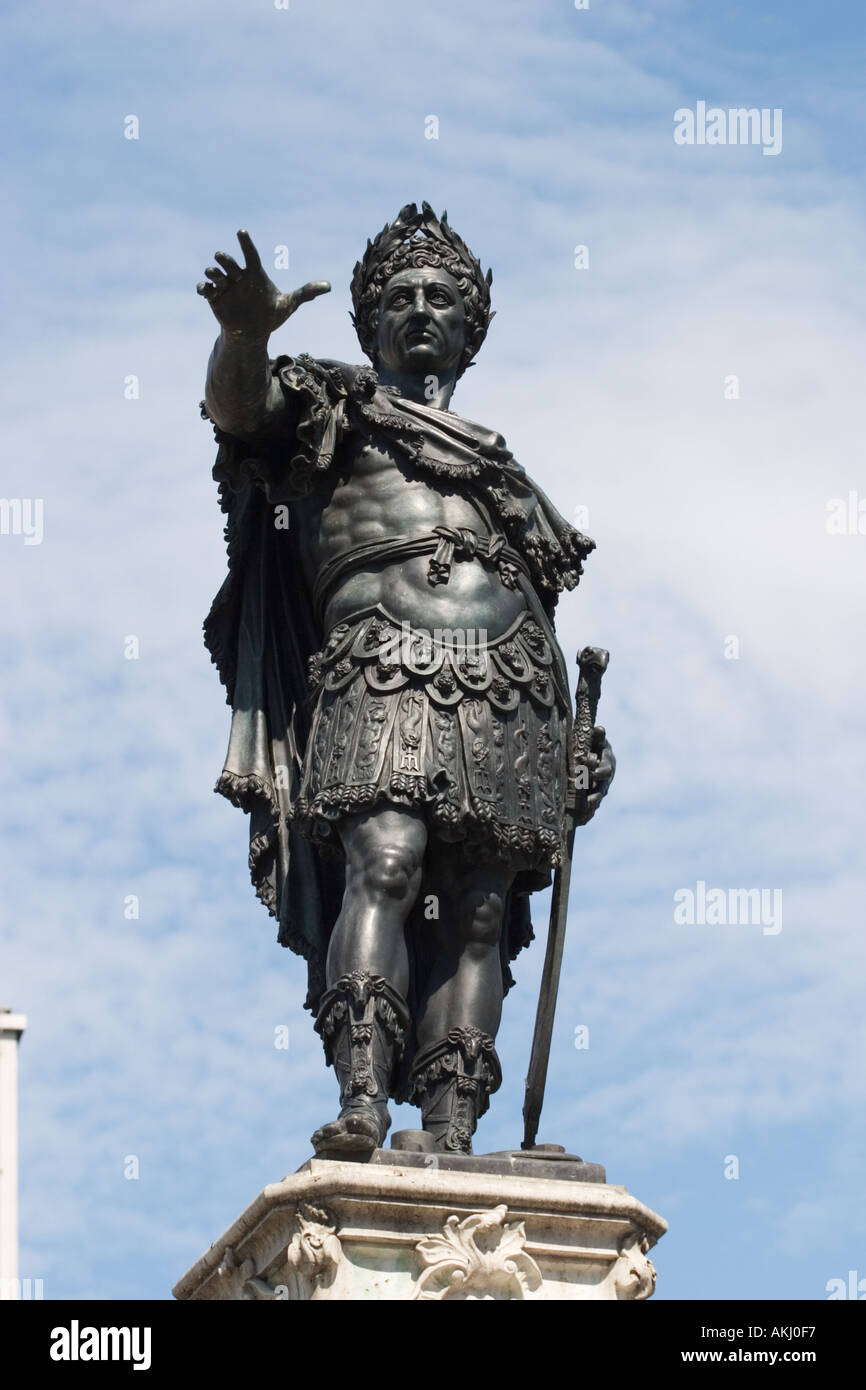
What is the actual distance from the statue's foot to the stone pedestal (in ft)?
0.21

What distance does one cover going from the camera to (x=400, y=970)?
14781 mm

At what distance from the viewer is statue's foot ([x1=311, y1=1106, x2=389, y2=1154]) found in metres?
14.0

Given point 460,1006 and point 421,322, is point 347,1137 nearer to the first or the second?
point 460,1006

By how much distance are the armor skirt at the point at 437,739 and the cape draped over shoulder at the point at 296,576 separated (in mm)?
317

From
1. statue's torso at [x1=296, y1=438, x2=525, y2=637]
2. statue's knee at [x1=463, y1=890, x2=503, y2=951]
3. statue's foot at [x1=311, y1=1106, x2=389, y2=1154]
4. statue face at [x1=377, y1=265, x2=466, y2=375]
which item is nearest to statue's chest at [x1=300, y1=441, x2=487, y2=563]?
statue's torso at [x1=296, y1=438, x2=525, y2=637]

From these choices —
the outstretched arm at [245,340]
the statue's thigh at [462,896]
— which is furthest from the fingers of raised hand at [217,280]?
the statue's thigh at [462,896]

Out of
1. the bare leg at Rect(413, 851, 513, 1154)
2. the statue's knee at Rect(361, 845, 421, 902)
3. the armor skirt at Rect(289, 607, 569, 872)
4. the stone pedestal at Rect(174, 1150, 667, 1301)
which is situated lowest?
the stone pedestal at Rect(174, 1150, 667, 1301)

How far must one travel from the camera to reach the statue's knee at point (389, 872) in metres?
14.8

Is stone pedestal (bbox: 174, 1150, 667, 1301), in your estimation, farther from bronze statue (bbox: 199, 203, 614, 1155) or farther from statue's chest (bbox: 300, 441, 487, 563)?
statue's chest (bbox: 300, 441, 487, 563)

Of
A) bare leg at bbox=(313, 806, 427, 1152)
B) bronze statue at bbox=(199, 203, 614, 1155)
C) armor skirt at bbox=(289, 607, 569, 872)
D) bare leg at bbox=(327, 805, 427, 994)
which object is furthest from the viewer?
armor skirt at bbox=(289, 607, 569, 872)

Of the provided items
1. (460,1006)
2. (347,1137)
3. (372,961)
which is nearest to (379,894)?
(372,961)

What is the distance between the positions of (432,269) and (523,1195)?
4.99 meters

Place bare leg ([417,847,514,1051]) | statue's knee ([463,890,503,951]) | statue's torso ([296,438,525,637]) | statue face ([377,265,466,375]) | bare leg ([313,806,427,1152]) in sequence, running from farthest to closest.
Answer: statue face ([377,265,466,375])
statue's torso ([296,438,525,637])
statue's knee ([463,890,503,951])
bare leg ([417,847,514,1051])
bare leg ([313,806,427,1152])
